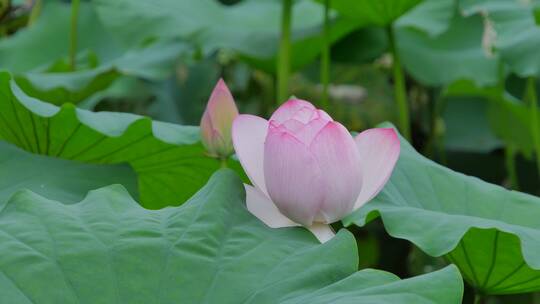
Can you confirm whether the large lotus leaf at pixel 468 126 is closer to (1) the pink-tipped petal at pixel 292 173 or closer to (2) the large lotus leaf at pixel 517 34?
(2) the large lotus leaf at pixel 517 34

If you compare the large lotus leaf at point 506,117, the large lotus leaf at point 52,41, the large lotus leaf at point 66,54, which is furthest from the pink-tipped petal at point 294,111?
the large lotus leaf at point 52,41

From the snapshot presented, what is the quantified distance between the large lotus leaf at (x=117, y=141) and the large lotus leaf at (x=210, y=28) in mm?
739

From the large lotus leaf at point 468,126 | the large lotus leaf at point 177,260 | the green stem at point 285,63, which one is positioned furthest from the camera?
the large lotus leaf at point 468,126

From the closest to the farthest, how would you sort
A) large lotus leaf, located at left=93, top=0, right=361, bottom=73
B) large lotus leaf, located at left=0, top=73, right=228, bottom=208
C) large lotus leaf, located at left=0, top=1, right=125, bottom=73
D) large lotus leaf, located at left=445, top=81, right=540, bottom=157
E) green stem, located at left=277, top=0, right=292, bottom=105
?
large lotus leaf, located at left=0, top=73, right=228, bottom=208 < green stem, located at left=277, top=0, right=292, bottom=105 < large lotus leaf, located at left=93, top=0, right=361, bottom=73 < large lotus leaf, located at left=445, top=81, right=540, bottom=157 < large lotus leaf, located at left=0, top=1, right=125, bottom=73

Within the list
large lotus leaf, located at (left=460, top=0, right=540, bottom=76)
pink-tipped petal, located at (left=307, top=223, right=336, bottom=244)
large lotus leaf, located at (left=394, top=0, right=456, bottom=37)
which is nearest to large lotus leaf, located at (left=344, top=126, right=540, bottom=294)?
pink-tipped petal, located at (left=307, top=223, right=336, bottom=244)

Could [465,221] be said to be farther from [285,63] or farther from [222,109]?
[285,63]

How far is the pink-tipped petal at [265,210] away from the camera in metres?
0.91

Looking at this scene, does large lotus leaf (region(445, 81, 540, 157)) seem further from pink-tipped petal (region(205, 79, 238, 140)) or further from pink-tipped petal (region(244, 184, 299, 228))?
pink-tipped petal (region(244, 184, 299, 228))

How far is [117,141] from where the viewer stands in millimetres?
1191

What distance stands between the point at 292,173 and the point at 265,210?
7 cm

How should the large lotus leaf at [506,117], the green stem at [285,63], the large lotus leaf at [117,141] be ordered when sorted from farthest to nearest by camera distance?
the large lotus leaf at [506,117] < the green stem at [285,63] < the large lotus leaf at [117,141]

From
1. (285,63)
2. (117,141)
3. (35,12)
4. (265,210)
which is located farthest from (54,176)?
(35,12)

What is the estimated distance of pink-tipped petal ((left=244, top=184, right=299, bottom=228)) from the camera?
3.00ft

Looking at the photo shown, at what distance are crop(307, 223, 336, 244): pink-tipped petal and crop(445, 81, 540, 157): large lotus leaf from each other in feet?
4.18
